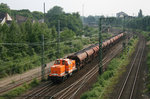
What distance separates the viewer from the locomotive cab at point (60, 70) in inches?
957

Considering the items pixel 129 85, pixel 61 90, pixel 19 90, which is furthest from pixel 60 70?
pixel 129 85

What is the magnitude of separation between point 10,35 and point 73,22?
184 ft

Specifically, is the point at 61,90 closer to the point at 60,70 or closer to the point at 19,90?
the point at 60,70

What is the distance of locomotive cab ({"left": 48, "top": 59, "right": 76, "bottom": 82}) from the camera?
79.8 feet

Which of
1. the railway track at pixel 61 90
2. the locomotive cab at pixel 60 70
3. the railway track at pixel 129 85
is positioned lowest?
the railway track at pixel 61 90

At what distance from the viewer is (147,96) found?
64.1 ft

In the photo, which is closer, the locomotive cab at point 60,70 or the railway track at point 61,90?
the railway track at point 61,90

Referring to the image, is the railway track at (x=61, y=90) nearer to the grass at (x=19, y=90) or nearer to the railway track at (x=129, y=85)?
the grass at (x=19, y=90)

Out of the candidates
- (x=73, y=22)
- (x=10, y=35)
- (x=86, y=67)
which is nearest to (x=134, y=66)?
(x=86, y=67)

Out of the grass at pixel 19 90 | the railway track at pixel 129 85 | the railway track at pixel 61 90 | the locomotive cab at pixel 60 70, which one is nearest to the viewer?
the railway track at pixel 129 85

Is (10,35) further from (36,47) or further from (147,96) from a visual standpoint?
(147,96)

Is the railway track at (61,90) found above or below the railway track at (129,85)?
below

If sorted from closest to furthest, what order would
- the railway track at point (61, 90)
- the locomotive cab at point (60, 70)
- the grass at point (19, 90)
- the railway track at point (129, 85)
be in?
1. the railway track at point (129, 85)
2. the railway track at point (61, 90)
3. the grass at point (19, 90)
4. the locomotive cab at point (60, 70)

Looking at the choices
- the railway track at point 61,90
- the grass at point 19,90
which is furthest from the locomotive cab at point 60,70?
the grass at point 19,90
